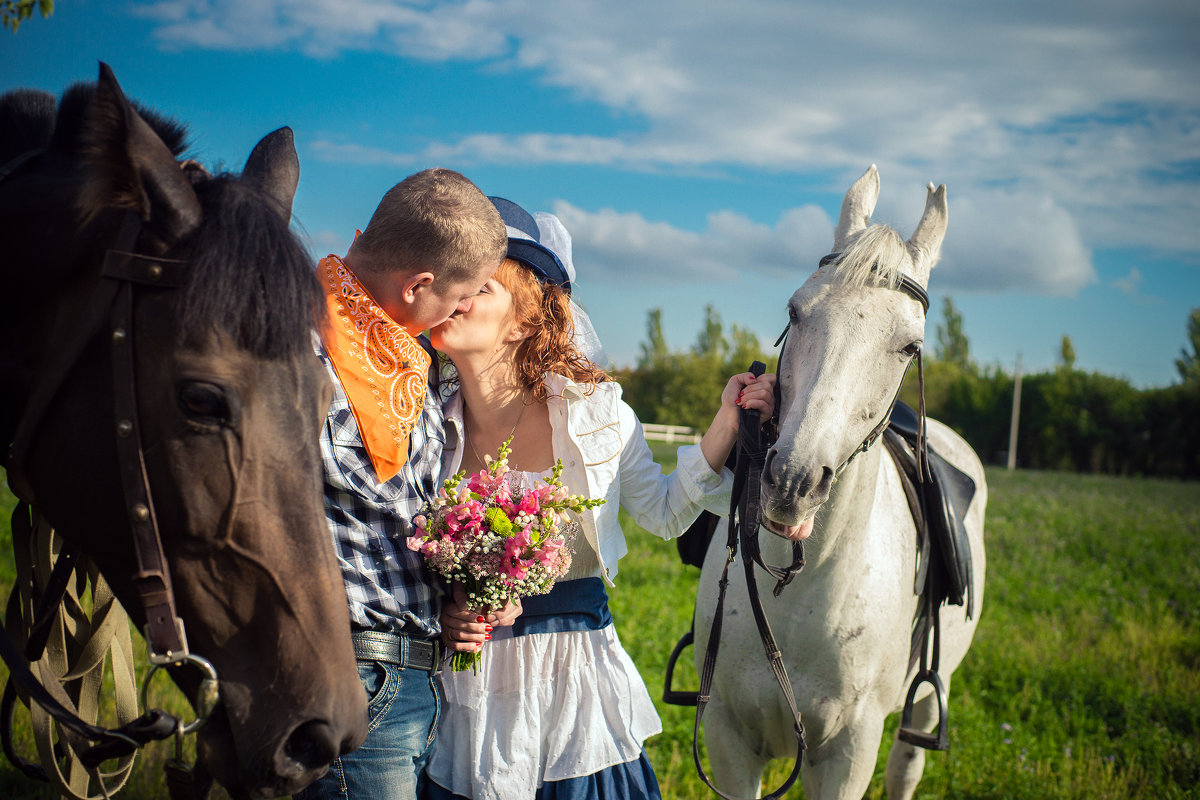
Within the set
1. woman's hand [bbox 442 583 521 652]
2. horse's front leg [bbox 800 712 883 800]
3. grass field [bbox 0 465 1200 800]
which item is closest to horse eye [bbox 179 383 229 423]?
woman's hand [bbox 442 583 521 652]

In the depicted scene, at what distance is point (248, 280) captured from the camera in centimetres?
131

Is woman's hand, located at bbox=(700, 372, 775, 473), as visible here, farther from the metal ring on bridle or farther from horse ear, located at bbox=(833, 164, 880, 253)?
the metal ring on bridle

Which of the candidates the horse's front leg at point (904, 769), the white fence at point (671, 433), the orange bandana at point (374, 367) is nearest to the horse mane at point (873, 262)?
the orange bandana at point (374, 367)

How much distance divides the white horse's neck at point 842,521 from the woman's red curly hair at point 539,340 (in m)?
0.90

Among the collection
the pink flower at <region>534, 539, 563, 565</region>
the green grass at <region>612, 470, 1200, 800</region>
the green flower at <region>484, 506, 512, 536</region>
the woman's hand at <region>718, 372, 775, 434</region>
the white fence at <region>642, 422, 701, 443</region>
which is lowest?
the green grass at <region>612, 470, 1200, 800</region>

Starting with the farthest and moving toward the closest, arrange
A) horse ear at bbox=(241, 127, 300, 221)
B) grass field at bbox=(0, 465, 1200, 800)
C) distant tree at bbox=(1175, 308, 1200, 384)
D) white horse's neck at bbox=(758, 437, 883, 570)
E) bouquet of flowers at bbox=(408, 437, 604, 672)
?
Answer: distant tree at bbox=(1175, 308, 1200, 384) → grass field at bbox=(0, 465, 1200, 800) → white horse's neck at bbox=(758, 437, 883, 570) → bouquet of flowers at bbox=(408, 437, 604, 672) → horse ear at bbox=(241, 127, 300, 221)

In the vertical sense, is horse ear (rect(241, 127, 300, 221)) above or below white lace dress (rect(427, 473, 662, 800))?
above

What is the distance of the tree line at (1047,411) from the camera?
39.0m

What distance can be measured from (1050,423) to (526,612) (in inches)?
1889

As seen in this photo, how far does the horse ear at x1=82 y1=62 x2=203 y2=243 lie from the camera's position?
128 cm

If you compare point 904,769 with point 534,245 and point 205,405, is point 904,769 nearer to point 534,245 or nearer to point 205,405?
point 534,245

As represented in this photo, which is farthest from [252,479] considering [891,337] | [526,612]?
[891,337]

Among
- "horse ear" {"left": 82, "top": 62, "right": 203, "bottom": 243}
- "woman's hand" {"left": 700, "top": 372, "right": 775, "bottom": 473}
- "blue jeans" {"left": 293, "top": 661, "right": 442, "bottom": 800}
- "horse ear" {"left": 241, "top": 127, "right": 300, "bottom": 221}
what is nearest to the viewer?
"horse ear" {"left": 82, "top": 62, "right": 203, "bottom": 243}

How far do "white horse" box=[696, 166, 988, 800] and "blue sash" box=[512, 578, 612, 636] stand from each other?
0.63 metres
